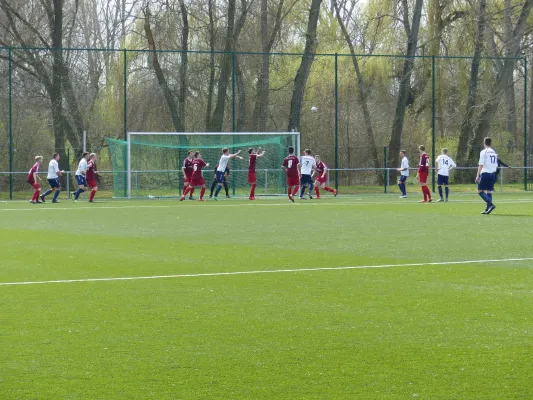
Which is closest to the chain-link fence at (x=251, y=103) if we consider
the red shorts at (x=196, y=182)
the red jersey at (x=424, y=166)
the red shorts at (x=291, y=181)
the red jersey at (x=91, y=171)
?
the red jersey at (x=91, y=171)

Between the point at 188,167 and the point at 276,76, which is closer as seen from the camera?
the point at 188,167

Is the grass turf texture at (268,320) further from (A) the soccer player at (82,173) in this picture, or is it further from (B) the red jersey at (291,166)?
(A) the soccer player at (82,173)

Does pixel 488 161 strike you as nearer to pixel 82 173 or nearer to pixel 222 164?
pixel 222 164

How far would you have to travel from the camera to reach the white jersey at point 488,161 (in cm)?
2475

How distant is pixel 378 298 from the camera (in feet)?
33.0

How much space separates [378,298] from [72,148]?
33.9m

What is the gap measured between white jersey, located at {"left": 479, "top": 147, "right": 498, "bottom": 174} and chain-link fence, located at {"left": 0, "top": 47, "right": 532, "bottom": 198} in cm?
1620

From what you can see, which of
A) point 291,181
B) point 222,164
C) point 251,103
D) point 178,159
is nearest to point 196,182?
point 222,164

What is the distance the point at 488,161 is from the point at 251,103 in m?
20.1

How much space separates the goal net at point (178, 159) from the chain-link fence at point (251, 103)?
4.40 feet

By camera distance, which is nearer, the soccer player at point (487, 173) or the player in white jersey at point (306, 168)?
the soccer player at point (487, 173)

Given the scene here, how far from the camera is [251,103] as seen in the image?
1721 inches

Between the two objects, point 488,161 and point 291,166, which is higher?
point 488,161

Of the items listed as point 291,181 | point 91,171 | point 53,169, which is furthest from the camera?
point 291,181
